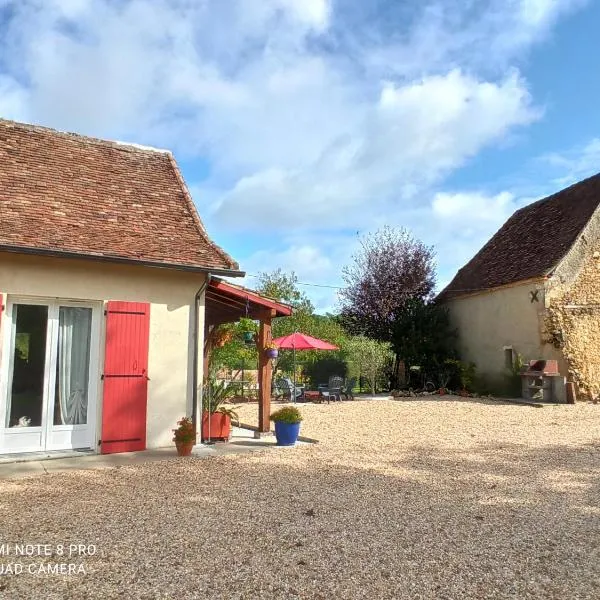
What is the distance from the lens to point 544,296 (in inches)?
537

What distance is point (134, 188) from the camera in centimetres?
860

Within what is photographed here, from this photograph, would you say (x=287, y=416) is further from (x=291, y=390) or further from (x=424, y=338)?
(x=424, y=338)

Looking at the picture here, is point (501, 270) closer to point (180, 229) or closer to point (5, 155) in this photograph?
point (180, 229)

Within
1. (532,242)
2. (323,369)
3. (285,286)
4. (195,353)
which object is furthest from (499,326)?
(285,286)

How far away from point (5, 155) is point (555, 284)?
42.6 ft

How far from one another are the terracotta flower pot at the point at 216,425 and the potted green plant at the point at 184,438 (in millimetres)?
889

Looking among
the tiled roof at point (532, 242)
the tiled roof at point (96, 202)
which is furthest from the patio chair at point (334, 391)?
the tiled roof at point (96, 202)

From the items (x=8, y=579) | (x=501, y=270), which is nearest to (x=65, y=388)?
(x=8, y=579)

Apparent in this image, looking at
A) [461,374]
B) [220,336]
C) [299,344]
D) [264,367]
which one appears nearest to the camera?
[264,367]

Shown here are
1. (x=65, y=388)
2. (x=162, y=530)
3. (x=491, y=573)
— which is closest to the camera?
(x=491, y=573)

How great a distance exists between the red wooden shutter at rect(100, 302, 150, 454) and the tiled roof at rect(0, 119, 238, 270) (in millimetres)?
801

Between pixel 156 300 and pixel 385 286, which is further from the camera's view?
pixel 385 286

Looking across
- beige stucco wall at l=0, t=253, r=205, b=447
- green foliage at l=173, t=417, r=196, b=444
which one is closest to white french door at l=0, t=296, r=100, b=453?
beige stucco wall at l=0, t=253, r=205, b=447

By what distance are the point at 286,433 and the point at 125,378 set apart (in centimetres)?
240
